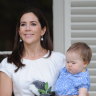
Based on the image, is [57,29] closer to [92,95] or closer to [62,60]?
[92,95]

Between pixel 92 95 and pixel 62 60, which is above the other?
pixel 62 60

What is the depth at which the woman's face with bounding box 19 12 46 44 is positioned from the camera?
11.2 feet

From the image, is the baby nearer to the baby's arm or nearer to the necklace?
the baby's arm

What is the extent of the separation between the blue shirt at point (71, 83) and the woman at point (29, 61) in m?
0.08

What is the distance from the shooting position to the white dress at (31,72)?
339 cm

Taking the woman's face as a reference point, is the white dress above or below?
below

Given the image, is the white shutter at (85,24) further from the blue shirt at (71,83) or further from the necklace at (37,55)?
the blue shirt at (71,83)

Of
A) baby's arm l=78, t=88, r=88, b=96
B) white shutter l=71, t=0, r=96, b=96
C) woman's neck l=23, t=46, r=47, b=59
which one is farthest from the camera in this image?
white shutter l=71, t=0, r=96, b=96

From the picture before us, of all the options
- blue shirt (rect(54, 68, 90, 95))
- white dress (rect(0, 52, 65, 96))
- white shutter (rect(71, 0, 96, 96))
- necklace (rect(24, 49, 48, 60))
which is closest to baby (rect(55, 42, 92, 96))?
blue shirt (rect(54, 68, 90, 95))

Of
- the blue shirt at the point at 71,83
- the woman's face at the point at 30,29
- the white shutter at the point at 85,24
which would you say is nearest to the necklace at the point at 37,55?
the woman's face at the point at 30,29

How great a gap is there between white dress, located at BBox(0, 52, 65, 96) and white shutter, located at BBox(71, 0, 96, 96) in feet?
3.21

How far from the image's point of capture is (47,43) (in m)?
3.61

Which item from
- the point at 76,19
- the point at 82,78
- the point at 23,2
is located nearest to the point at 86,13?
the point at 76,19

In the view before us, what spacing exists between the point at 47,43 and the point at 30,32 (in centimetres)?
26
